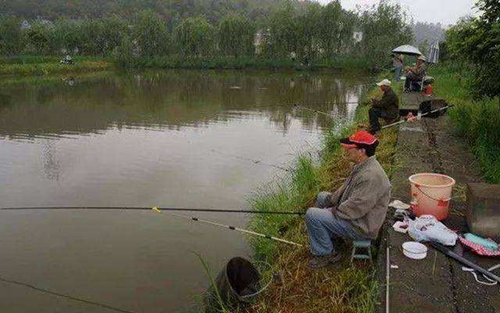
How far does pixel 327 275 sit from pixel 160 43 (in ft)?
178

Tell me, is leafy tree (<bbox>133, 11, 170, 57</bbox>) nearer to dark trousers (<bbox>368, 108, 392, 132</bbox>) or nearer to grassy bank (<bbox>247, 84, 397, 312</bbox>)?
dark trousers (<bbox>368, 108, 392, 132</bbox>)

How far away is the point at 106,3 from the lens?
10981 cm

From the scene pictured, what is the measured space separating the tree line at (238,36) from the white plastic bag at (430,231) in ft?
143

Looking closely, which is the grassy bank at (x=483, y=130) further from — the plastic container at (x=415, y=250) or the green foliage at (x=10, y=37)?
the green foliage at (x=10, y=37)

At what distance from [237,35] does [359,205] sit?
2002 inches

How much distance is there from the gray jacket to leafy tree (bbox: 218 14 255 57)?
50.5m

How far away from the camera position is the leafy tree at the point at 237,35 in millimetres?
52188

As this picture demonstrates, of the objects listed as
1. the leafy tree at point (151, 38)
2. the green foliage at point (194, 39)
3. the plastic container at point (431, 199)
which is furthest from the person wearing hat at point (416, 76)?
the leafy tree at point (151, 38)

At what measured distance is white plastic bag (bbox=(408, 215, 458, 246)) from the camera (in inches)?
163

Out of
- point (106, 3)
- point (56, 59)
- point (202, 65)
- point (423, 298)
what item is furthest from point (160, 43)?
point (106, 3)

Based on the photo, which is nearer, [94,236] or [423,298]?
[423,298]

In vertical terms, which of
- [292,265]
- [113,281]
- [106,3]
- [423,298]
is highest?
[106,3]

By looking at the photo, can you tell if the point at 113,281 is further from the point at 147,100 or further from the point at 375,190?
the point at 147,100

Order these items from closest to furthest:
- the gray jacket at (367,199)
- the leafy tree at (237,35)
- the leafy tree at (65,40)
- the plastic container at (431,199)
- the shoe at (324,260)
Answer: the gray jacket at (367,199)
the shoe at (324,260)
the plastic container at (431,199)
the leafy tree at (65,40)
the leafy tree at (237,35)
